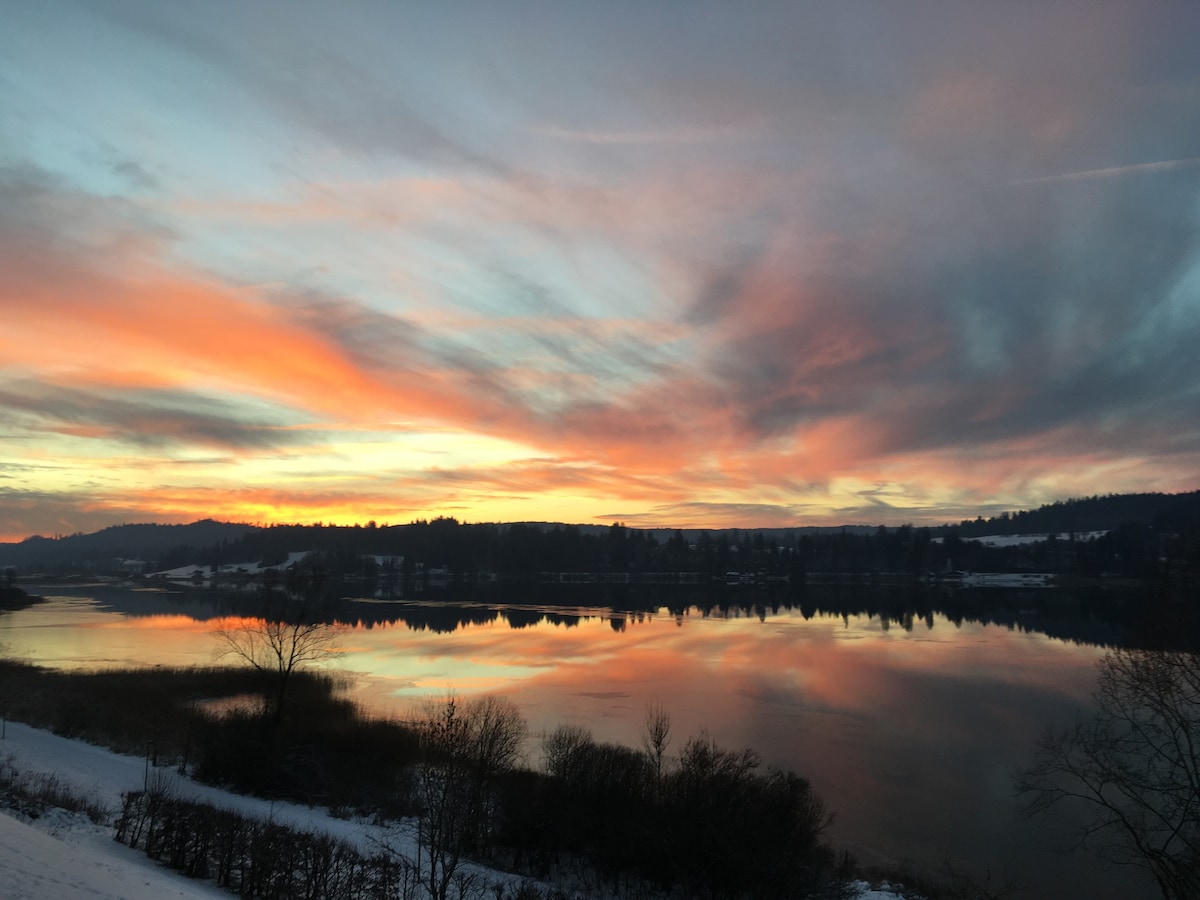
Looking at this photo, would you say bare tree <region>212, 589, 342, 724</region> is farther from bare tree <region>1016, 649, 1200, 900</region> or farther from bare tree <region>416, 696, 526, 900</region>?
bare tree <region>1016, 649, 1200, 900</region>

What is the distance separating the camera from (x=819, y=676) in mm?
49375

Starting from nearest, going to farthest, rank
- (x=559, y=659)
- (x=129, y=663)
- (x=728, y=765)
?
(x=728, y=765), (x=129, y=663), (x=559, y=659)

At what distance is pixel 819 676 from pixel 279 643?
34.4 m

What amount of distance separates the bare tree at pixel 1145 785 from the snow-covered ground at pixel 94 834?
22.2ft

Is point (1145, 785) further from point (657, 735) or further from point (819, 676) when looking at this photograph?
point (819, 676)

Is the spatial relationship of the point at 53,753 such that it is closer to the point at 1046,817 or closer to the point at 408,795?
the point at 408,795

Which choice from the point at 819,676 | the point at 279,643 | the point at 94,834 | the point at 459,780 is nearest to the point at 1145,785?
the point at 459,780

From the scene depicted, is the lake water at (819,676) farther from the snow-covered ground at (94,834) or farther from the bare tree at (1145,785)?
the snow-covered ground at (94,834)

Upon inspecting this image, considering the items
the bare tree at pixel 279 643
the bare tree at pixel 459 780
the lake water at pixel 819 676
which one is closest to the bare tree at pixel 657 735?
the lake water at pixel 819 676

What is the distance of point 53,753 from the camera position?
82.7 ft

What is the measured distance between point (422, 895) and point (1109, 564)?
15686cm

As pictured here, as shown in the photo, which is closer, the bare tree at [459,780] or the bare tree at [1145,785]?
the bare tree at [459,780]

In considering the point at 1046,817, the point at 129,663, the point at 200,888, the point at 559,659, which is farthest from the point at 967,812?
the point at 129,663

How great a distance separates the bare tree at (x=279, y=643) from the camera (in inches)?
1321
